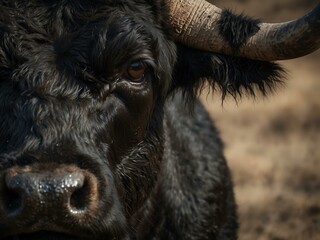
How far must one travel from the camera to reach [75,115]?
4594mm

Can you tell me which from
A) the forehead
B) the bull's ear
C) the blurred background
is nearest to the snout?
the forehead

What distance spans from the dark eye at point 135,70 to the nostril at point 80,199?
843 mm

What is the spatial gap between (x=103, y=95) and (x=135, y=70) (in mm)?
254

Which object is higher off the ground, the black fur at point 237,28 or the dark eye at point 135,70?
the black fur at point 237,28

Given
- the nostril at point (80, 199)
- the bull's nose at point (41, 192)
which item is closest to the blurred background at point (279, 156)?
the nostril at point (80, 199)

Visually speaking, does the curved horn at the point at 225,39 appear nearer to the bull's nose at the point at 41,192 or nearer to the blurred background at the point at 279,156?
the bull's nose at the point at 41,192

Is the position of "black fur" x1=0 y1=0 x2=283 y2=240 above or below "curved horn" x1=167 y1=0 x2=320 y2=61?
below

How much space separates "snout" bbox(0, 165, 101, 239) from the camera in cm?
416

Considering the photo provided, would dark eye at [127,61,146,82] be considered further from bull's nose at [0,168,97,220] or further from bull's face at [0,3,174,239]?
bull's nose at [0,168,97,220]

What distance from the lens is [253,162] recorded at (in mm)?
10508

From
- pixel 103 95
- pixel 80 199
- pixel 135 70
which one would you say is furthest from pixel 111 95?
pixel 80 199

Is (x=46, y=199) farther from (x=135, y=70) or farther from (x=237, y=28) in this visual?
(x=237, y=28)

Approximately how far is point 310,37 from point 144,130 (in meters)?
1.10

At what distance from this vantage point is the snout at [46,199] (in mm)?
4164
